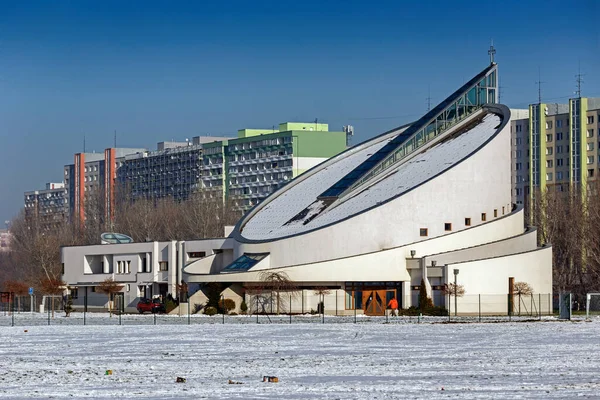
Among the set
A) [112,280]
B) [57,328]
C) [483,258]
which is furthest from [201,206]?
[57,328]

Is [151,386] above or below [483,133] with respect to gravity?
below

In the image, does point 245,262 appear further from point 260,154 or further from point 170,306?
point 260,154

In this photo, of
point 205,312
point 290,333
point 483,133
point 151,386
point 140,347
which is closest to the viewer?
point 151,386

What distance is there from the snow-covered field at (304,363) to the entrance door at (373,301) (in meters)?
27.8

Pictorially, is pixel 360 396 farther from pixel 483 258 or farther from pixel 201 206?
pixel 201 206

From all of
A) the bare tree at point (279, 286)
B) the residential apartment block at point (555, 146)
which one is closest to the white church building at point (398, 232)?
the bare tree at point (279, 286)

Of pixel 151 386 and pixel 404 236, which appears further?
pixel 404 236

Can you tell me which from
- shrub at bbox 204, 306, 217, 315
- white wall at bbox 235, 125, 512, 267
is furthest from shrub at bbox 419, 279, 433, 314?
shrub at bbox 204, 306, 217, 315

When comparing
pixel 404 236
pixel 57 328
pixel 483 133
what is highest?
pixel 483 133

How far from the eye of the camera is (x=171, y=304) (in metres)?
89.9

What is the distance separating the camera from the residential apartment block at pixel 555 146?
6235 inches

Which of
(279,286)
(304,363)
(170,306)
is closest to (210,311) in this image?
(279,286)

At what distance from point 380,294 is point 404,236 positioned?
19.2 feet

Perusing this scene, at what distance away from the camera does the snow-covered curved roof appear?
297 feet
